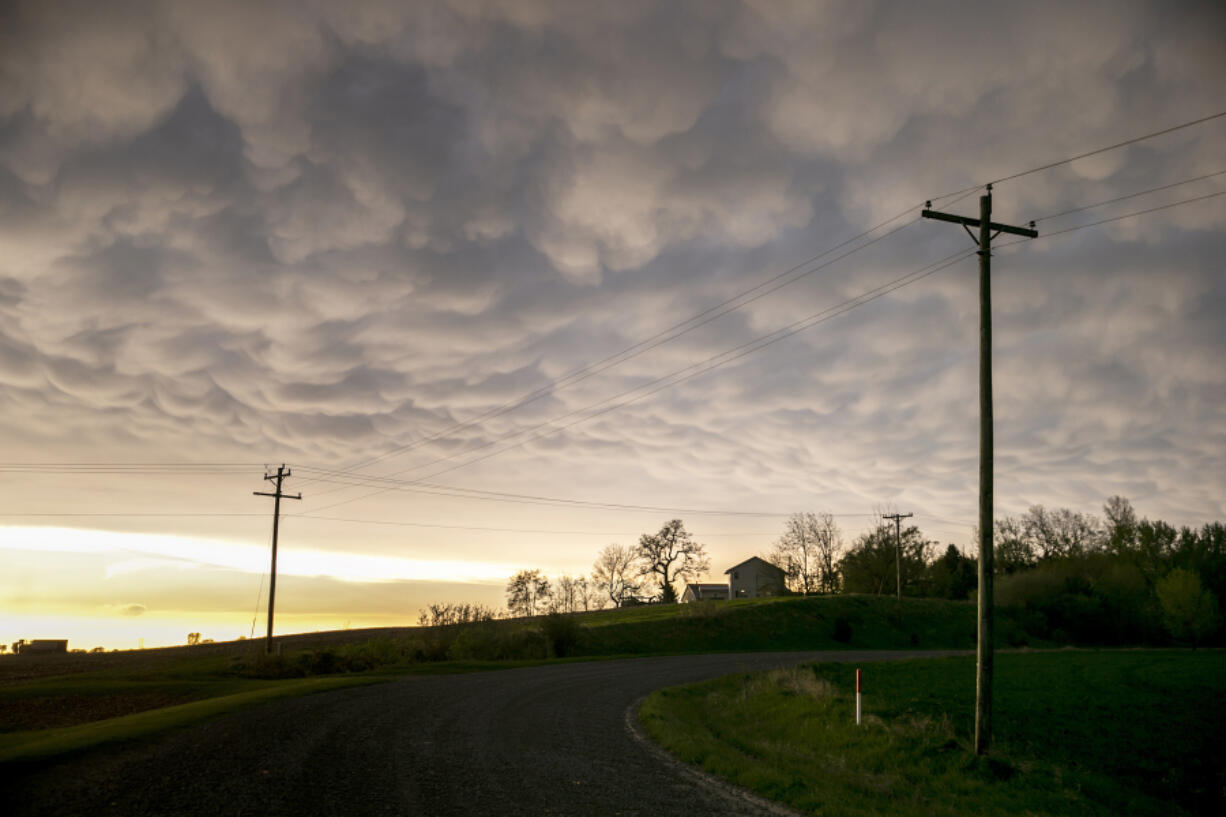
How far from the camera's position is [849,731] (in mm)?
17922

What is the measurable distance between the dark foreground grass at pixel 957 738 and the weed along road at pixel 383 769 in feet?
5.81

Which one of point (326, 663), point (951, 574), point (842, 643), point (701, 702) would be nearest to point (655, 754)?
point (701, 702)

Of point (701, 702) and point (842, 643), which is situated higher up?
point (701, 702)

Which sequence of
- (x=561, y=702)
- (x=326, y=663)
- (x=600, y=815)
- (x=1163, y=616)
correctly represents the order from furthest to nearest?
(x=1163, y=616)
(x=326, y=663)
(x=561, y=702)
(x=600, y=815)

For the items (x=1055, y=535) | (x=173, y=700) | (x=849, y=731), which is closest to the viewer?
(x=849, y=731)

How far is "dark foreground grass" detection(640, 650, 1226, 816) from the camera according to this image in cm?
1335

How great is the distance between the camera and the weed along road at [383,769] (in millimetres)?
10688

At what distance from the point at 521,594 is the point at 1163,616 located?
3064 inches

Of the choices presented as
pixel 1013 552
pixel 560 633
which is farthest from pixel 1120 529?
pixel 560 633

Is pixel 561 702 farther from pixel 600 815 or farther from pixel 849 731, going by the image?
pixel 600 815

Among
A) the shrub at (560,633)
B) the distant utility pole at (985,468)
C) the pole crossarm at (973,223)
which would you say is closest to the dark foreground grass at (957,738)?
the distant utility pole at (985,468)

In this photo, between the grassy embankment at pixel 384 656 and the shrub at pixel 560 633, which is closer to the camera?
the grassy embankment at pixel 384 656

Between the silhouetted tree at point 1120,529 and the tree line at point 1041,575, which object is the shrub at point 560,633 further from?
the silhouetted tree at point 1120,529

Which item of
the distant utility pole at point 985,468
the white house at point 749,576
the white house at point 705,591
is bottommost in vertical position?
the white house at point 705,591
